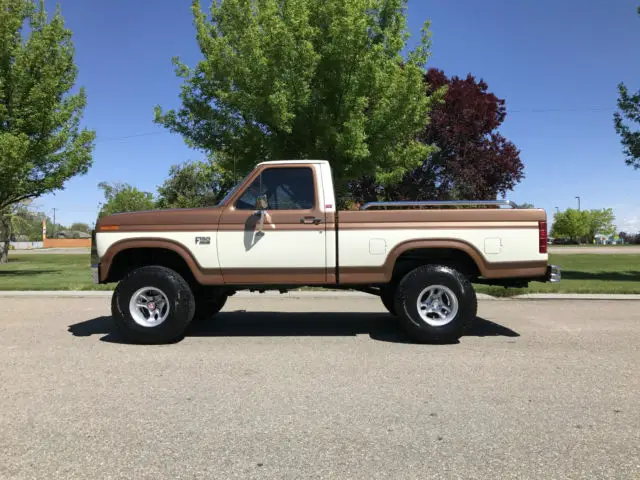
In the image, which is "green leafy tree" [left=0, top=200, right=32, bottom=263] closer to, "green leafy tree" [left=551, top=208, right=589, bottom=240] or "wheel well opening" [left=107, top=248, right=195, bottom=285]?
"wheel well opening" [left=107, top=248, right=195, bottom=285]

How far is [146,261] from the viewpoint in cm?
685

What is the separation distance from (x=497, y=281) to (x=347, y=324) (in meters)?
2.33

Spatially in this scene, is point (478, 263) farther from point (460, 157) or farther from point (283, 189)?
point (460, 157)

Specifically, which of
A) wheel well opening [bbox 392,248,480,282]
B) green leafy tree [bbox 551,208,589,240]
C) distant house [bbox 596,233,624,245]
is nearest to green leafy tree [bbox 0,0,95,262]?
wheel well opening [bbox 392,248,480,282]

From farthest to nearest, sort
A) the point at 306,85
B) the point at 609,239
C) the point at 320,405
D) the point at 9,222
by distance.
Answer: the point at 609,239
the point at 9,222
the point at 306,85
the point at 320,405

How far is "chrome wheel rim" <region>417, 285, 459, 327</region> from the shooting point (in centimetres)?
628

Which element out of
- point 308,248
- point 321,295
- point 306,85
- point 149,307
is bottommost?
point 321,295

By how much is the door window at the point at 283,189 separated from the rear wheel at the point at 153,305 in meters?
1.28

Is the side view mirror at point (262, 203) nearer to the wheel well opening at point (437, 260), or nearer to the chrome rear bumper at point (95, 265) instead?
the wheel well opening at point (437, 260)

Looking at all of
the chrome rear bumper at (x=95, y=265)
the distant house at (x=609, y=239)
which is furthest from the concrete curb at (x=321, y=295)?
the distant house at (x=609, y=239)

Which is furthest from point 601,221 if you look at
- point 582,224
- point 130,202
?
point 130,202

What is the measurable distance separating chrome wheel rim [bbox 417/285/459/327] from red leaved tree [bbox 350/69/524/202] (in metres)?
21.7

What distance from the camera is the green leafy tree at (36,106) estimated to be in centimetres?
1708

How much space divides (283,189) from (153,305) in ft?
7.23
